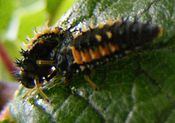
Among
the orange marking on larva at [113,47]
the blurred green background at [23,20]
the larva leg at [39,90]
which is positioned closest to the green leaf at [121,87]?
the larva leg at [39,90]

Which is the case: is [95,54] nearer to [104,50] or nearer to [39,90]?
[104,50]

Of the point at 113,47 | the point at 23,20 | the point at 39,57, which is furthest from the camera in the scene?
the point at 23,20

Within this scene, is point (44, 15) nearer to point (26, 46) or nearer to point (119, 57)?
point (26, 46)

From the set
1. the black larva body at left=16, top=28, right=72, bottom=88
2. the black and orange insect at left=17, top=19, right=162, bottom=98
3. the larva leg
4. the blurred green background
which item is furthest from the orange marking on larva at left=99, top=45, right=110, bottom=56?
the blurred green background

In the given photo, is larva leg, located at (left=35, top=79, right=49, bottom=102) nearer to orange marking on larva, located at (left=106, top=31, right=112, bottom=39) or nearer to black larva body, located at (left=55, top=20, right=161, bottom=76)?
black larva body, located at (left=55, top=20, right=161, bottom=76)

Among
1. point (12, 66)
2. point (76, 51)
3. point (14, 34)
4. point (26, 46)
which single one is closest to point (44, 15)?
point (14, 34)

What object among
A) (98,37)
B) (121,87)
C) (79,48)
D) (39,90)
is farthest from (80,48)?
(39,90)

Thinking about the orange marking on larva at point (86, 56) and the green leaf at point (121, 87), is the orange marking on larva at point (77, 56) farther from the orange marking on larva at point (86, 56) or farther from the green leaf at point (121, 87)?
the green leaf at point (121, 87)
